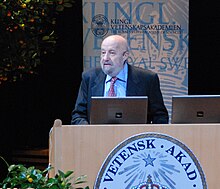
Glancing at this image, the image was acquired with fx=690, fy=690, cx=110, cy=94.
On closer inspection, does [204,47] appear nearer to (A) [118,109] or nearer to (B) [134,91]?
(B) [134,91]

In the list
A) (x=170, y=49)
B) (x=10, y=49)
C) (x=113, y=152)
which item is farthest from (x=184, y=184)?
(x=170, y=49)

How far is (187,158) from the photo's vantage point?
3648 mm

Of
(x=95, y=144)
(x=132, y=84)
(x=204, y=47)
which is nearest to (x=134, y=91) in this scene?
(x=132, y=84)

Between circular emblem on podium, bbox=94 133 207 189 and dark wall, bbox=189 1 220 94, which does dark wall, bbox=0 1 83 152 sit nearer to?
dark wall, bbox=189 1 220 94

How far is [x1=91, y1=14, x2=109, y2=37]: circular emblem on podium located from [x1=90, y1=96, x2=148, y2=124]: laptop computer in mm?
3737

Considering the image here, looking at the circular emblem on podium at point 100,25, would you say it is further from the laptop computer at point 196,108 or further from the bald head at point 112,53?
the laptop computer at point 196,108

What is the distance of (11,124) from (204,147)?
15.4 feet

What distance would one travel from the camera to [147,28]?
299 inches

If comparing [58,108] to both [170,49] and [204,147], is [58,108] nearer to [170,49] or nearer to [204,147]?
[170,49]

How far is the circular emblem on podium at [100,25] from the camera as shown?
300 inches

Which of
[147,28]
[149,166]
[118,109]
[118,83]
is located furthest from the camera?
[147,28]

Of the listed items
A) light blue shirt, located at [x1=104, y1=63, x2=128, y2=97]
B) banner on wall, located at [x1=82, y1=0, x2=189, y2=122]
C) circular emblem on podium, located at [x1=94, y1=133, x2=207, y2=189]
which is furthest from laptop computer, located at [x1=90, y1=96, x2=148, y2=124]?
banner on wall, located at [x1=82, y1=0, x2=189, y2=122]

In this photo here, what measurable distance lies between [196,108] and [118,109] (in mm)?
469

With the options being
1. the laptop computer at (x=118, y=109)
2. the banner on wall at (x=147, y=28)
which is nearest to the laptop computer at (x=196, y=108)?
the laptop computer at (x=118, y=109)
